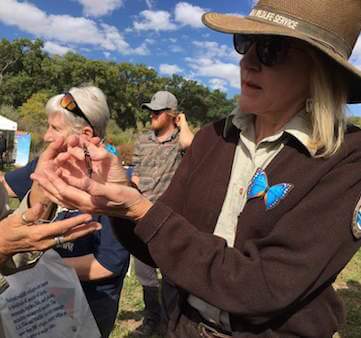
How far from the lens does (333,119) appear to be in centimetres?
152

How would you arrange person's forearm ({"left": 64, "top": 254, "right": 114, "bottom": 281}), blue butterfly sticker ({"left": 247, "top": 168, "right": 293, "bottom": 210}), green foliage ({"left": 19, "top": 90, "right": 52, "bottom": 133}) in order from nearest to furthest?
blue butterfly sticker ({"left": 247, "top": 168, "right": 293, "bottom": 210}), person's forearm ({"left": 64, "top": 254, "right": 114, "bottom": 281}), green foliage ({"left": 19, "top": 90, "right": 52, "bottom": 133})

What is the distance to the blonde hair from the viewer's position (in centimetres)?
148

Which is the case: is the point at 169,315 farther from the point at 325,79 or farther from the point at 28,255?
the point at 325,79

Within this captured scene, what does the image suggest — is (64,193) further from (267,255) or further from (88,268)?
(88,268)

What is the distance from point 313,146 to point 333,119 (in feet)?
0.50

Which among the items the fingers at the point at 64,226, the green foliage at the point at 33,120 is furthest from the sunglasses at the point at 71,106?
the green foliage at the point at 33,120

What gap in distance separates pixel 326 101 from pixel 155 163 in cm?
381

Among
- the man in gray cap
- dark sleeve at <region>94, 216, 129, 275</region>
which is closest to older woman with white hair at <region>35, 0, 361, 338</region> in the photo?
dark sleeve at <region>94, 216, 129, 275</region>

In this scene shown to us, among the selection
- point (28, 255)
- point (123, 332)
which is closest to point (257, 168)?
point (28, 255)

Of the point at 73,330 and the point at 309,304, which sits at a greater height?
the point at 309,304

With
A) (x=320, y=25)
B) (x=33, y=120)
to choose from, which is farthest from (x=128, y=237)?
(x=33, y=120)

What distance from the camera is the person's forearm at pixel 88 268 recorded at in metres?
Answer: 2.34

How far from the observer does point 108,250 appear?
2.43 metres

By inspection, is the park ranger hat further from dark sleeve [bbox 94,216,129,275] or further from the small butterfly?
dark sleeve [bbox 94,216,129,275]
